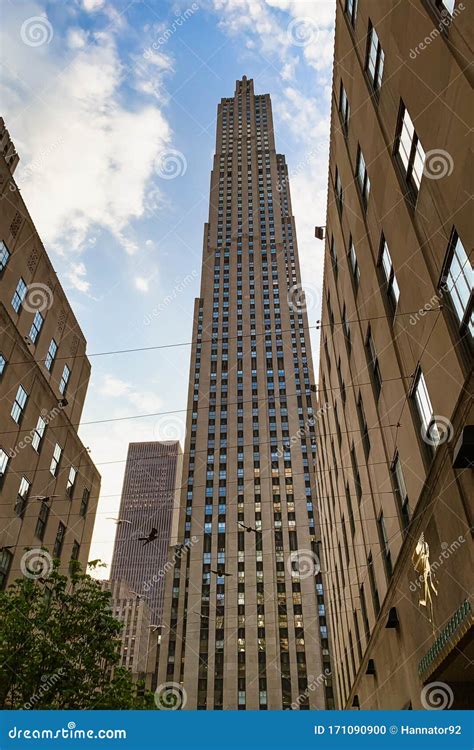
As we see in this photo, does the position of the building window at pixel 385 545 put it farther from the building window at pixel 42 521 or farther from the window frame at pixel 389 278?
the building window at pixel 42 521

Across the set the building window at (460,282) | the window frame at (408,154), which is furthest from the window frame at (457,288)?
the window frame at (408,154)

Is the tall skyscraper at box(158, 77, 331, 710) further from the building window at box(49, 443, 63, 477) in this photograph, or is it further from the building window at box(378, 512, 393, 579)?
the building window at box(378, 512, 393, 579)

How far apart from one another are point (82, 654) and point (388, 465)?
12804 mm

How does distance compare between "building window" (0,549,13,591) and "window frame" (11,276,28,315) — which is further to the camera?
"window frame" (11,276,28,315)

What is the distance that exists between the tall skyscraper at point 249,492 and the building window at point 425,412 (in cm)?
4572

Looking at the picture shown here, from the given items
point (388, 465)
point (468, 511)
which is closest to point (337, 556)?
point (388, 465)

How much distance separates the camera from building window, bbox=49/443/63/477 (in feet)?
107

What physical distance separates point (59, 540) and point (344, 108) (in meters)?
29.0

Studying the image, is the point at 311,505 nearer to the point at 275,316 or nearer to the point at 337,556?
the point at 275,316

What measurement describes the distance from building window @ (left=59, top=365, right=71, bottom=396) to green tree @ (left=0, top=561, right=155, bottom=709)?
1675 centimetres

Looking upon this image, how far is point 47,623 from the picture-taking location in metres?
18.8

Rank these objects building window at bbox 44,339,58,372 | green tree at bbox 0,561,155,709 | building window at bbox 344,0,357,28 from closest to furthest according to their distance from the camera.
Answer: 1. green tree at bbox 0,561,155,709
2. building window at bbox 344,0,357,28
3. building window at bbox 44,339,58,372

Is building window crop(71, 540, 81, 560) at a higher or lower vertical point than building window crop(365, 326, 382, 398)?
higher

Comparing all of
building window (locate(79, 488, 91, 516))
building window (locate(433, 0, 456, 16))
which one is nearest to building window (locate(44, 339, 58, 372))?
building window (locate(79, 488, 91, 516))
